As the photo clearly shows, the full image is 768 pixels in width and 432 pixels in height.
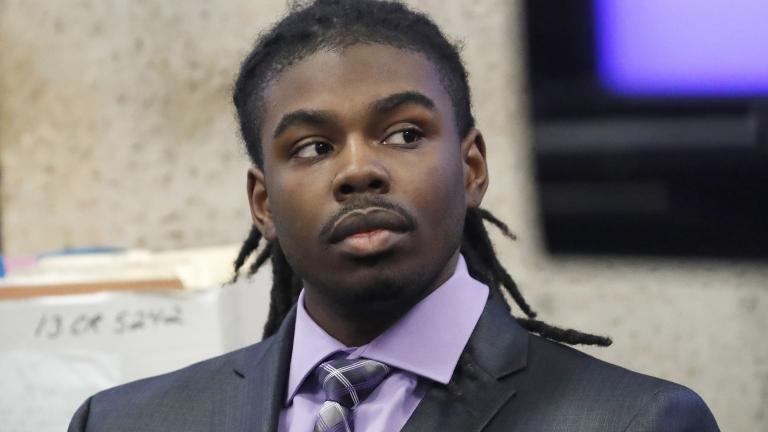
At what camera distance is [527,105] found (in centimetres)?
172

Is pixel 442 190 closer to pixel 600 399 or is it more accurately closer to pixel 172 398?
pixel 600 399

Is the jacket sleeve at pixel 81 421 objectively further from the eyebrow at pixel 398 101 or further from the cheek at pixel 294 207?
the eyebrow at pixel 398 101

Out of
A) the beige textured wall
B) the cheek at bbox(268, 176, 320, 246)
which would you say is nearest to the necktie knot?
the cheek at bbox(268, 176, 320, 246)

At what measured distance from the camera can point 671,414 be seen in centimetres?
102

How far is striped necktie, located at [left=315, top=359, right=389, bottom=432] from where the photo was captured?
1.08 metres

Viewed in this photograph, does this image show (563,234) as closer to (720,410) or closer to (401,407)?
(720,410)

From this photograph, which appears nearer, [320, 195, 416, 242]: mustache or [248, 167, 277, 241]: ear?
[320, 195, 416, 242]: mustache

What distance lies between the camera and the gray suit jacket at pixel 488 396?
3.42 ft

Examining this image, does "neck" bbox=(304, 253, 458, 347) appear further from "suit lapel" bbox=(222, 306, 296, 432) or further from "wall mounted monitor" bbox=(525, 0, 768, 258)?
"wall mounted monitor" bbox=(525, 0, 768, 258)

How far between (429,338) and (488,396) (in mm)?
84

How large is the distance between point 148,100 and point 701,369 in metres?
1.01

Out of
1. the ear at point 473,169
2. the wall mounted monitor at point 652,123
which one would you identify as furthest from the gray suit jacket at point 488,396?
the wall mounted monitor at point 652,123

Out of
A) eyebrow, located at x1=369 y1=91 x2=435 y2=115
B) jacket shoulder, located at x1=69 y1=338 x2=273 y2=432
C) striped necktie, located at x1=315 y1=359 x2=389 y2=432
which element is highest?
eyebrow, located at x1=369 y1=91 x2=435 y2=115

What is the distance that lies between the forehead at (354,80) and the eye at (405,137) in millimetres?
38
